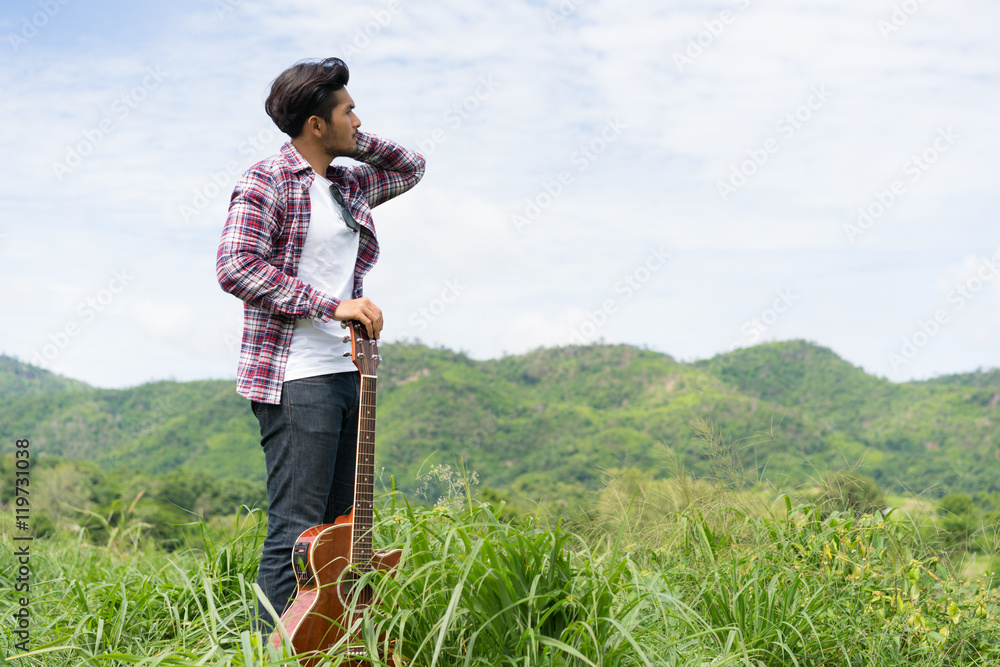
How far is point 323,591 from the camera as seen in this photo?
6.44 feet

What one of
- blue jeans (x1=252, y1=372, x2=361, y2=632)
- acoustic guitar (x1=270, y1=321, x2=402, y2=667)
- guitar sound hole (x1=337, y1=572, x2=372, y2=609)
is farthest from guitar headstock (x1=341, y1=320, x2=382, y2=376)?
guitar sound hole (x1=337, y1=572, x2=372, y2=609)

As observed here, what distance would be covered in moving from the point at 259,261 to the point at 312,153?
1.40 ft

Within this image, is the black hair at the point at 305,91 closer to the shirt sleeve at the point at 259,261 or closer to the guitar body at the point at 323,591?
the shirt sleeve at the point at 259,261

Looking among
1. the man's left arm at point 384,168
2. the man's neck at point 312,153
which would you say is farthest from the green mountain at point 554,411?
the man's neck at point 312,153

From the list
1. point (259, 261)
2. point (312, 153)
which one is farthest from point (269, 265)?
point (312, 153)

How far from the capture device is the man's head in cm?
225

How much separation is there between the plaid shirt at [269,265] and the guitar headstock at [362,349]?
0.08m

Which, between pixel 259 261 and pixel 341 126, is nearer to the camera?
pixel 259 261

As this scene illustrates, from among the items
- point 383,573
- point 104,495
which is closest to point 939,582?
point 383,573

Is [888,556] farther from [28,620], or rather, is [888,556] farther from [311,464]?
[28,620]

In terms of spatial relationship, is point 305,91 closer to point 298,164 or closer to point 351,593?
point 298,164

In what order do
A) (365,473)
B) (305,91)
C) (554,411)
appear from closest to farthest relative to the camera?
(365,473)
(305,91)
(554,411)

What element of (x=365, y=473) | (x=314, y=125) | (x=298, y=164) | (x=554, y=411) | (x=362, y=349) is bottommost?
(x=365, y=473)

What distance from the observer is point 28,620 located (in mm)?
2748
